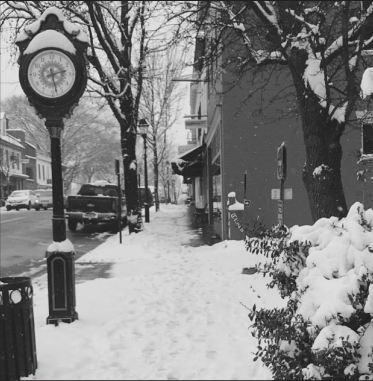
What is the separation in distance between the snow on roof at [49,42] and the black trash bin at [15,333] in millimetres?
2745

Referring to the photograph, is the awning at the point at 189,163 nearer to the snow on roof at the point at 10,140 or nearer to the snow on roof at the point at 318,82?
the snow on roof at the point at 318,82

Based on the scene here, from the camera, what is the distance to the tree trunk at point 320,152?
8.21 meters


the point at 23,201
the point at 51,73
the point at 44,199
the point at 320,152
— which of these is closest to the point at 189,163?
the point at 320,152

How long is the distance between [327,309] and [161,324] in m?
2.85

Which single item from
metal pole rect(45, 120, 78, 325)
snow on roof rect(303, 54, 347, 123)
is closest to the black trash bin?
metal pole rect(45, 120, 78, 325)

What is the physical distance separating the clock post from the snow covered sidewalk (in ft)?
1.28

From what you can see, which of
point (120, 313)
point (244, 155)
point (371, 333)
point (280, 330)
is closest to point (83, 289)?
point (120, 313)

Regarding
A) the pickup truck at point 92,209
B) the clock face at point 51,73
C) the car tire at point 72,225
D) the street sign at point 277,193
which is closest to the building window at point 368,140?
the street sign at point 277,193

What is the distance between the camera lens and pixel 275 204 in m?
13.9

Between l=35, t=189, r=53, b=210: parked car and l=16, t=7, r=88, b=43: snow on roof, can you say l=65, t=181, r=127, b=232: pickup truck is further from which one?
l=35, t=189, r=53, b=210: parked car

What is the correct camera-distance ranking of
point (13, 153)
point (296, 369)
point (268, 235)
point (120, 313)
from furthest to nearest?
point (13, 153)
point (120, 313)
point (268, 235)
point (296, 369)

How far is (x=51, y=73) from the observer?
554 centimetres

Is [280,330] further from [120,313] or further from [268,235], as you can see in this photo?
[120,313]

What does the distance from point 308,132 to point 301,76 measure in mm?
953
